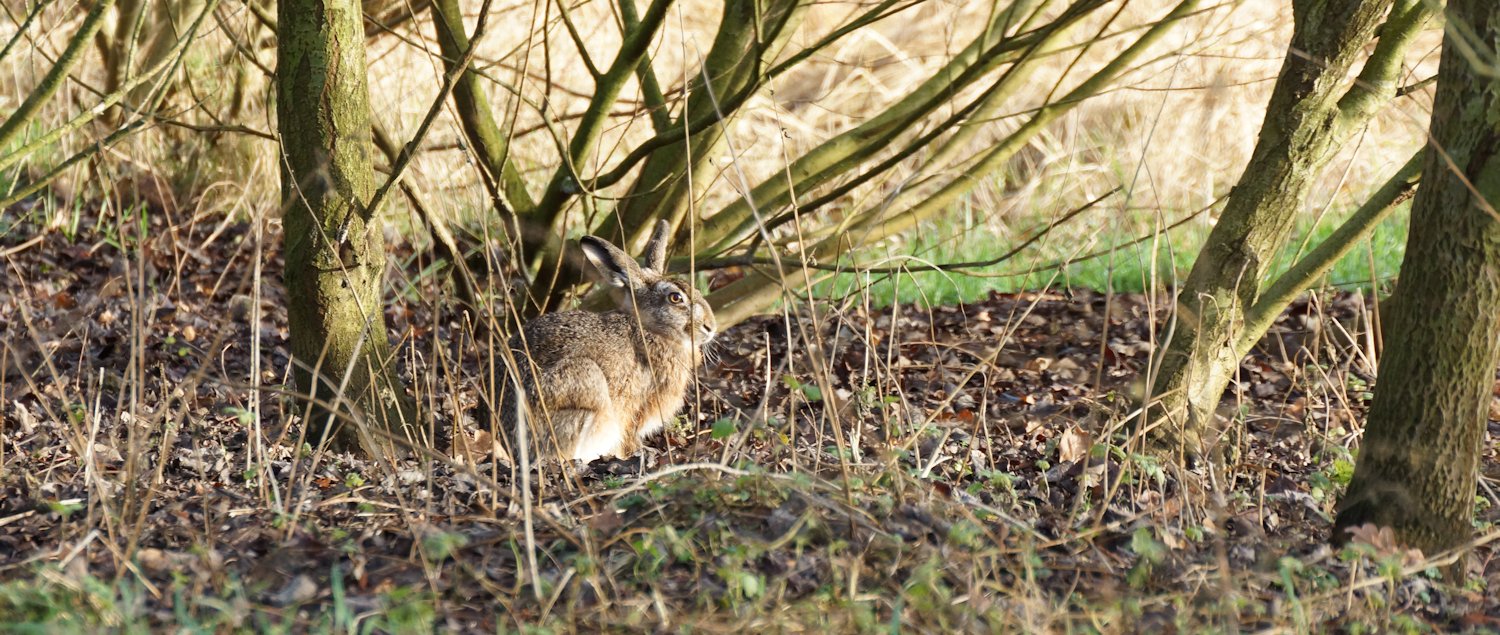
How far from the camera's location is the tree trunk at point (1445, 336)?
3.54 m

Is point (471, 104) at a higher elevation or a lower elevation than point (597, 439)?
higher

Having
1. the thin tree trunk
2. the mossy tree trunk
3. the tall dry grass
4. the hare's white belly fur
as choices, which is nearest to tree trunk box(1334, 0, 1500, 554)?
the mossy tree trunk

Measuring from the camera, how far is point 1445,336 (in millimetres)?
3658

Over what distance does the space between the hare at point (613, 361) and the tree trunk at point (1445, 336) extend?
2.68 metres

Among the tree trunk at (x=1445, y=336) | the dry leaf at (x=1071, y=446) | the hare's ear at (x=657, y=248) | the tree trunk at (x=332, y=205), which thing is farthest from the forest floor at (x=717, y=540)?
the hare's ear at (x=657, y=248)

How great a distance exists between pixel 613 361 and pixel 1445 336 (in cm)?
338

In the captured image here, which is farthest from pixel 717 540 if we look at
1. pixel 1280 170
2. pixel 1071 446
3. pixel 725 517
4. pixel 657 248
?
pixel 657 248

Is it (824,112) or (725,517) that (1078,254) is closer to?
(824,112)

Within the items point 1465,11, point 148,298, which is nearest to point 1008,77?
point 1465,11

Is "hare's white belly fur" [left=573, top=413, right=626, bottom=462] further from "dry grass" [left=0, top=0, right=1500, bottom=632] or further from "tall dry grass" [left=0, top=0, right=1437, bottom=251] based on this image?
"tall dry grass" [left=0, top=0, right=1437, bottom=251]

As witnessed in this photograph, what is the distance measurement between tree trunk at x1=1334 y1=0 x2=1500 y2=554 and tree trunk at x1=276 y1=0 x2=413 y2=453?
9.50ft

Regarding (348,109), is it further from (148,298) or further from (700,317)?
(148,298)

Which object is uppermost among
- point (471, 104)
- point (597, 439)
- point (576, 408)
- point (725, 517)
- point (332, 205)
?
point (471, 104)

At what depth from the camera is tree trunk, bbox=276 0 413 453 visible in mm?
4645
